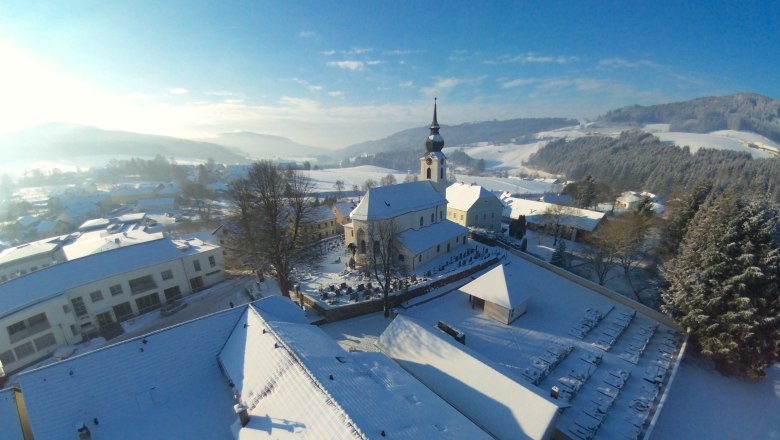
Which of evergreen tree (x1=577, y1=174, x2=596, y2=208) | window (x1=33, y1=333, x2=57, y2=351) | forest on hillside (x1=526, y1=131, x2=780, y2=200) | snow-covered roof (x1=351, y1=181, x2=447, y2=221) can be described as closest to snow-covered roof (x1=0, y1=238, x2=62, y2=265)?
window (x1=33, y1=333, x2=57, y2=351)

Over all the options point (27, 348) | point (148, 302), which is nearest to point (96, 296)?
point (148, 302)

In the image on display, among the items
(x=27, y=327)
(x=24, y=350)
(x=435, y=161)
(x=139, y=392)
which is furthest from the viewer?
(x=435, y=161)

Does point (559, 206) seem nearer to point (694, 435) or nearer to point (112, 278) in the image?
point (694, 435)

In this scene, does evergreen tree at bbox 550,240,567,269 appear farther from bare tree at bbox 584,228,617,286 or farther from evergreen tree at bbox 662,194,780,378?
evergreen tree at bbox 662,194,780,378

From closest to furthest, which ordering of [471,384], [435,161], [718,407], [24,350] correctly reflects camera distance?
1. [471,384]
2. [718,407]
3. [24,350]
4. [435,161]

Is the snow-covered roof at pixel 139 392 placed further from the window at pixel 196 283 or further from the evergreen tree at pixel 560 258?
the evergreen tree at pixel 560 258

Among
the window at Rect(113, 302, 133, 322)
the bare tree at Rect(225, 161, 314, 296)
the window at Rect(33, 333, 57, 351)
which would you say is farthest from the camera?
the window at Rect(113, 302, 133, 322)

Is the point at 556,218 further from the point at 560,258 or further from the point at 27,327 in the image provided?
the point at 27,327

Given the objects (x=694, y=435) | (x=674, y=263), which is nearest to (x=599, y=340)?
(x=694, y=435)
